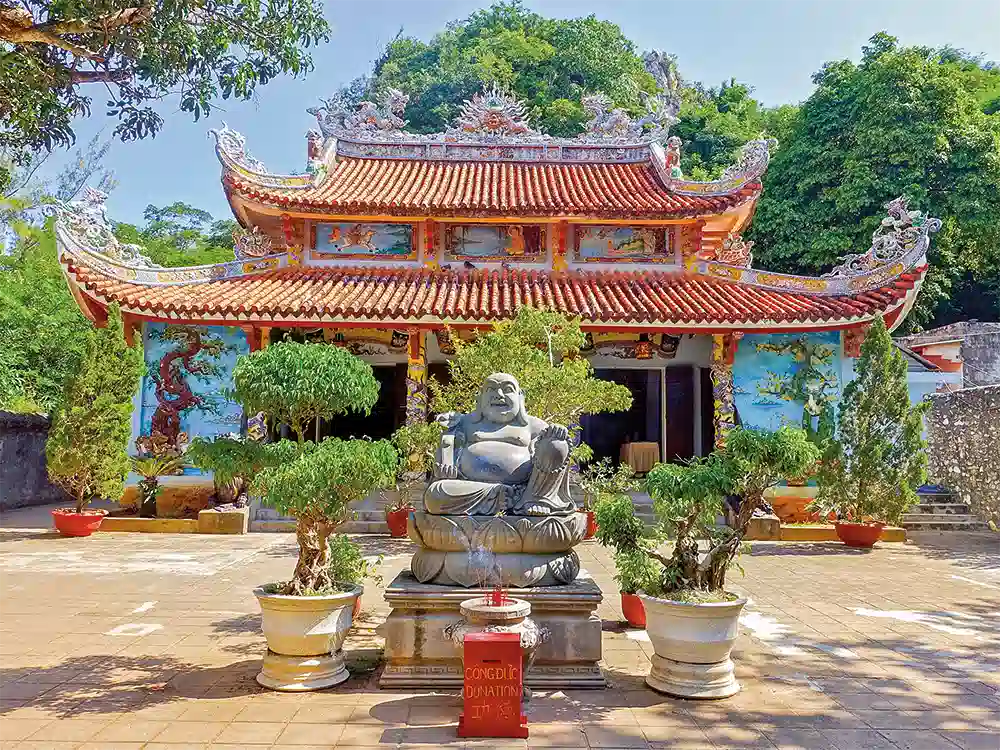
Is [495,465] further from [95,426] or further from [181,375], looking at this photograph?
[181,375]

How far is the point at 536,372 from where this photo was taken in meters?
7.76

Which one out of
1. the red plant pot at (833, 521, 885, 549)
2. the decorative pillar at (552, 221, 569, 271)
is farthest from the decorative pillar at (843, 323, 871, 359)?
the decorative pillar at (552, 221, 569, 271)

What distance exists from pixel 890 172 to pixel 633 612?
64.1 ft

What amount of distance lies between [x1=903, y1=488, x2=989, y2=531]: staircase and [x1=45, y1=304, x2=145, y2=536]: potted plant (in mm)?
12458

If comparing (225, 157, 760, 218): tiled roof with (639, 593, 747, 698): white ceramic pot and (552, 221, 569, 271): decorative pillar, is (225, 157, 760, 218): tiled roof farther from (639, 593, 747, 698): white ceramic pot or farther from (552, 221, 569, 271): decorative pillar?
(639, 593, 747, 698): white ceramic pot

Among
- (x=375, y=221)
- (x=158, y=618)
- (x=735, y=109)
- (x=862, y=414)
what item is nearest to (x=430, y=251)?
(x=375, y=221)

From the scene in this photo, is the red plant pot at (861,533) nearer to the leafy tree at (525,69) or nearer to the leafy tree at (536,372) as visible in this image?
the leafy tree at (536,372)

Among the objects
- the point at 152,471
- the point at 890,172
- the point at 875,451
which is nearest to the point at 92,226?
the point at 152,471

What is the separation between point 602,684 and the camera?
4570 millimetres

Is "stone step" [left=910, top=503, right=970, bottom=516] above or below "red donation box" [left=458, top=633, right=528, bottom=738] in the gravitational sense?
above

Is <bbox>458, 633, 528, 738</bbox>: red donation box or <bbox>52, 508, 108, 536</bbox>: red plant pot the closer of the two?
<bbox>458, 633, 528, 738</bbox>: red donation box

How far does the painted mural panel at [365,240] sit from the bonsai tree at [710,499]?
374 inches

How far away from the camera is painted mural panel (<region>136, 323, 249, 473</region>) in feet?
39.1

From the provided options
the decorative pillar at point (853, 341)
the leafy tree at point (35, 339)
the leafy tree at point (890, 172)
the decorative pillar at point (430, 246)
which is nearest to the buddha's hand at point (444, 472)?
the decorative pillar at point (430, 246)
